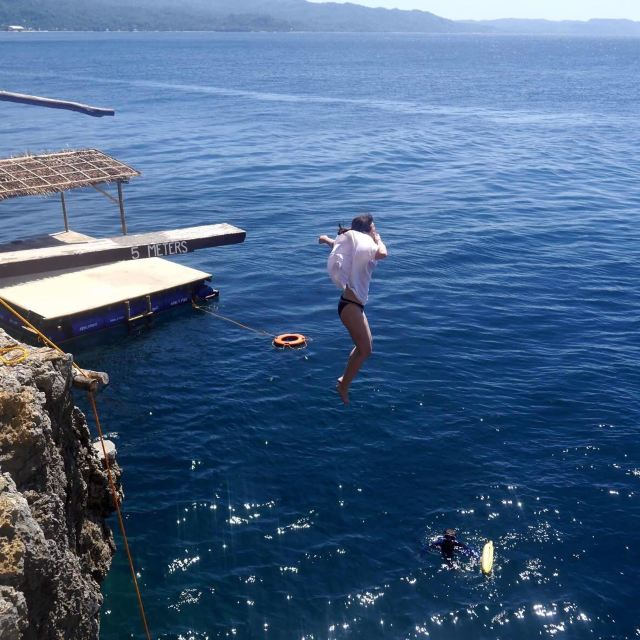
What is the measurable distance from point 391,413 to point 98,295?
45.2ft

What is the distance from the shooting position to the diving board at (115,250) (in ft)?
101

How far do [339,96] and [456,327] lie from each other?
283 ft

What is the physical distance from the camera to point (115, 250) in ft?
106

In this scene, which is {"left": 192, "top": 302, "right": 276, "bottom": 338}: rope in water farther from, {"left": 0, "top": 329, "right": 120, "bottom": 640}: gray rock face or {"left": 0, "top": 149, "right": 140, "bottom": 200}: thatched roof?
{"left": 0, "top": 329, "right": 120, "bottom": 640}: gray rock face

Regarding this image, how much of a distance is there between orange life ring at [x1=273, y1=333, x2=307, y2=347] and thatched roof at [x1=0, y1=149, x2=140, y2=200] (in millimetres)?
12160

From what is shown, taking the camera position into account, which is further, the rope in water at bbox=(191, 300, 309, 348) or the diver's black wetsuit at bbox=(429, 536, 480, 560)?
the rope in water at bbox=(191, 300, 309, 348)

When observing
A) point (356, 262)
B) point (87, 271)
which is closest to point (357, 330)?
point (356, 262)

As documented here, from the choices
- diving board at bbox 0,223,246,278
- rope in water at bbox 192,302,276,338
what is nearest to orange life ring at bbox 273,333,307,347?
rope in water at bbox 192,302,276,338

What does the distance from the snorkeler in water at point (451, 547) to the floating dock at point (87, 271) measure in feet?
56.9

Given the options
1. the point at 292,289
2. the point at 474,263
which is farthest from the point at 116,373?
the point at 474,263

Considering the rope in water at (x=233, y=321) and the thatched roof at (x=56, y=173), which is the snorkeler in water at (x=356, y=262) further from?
the thatched roof at (x=56, y=173)

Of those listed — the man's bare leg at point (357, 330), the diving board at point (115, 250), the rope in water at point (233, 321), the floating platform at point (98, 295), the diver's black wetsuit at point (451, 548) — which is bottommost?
the rope in water at point (233, 321)

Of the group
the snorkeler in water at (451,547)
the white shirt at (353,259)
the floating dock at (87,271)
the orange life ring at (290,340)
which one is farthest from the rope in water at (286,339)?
the white shirt at (353,259)

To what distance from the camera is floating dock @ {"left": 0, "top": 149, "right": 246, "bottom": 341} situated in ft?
97.6
